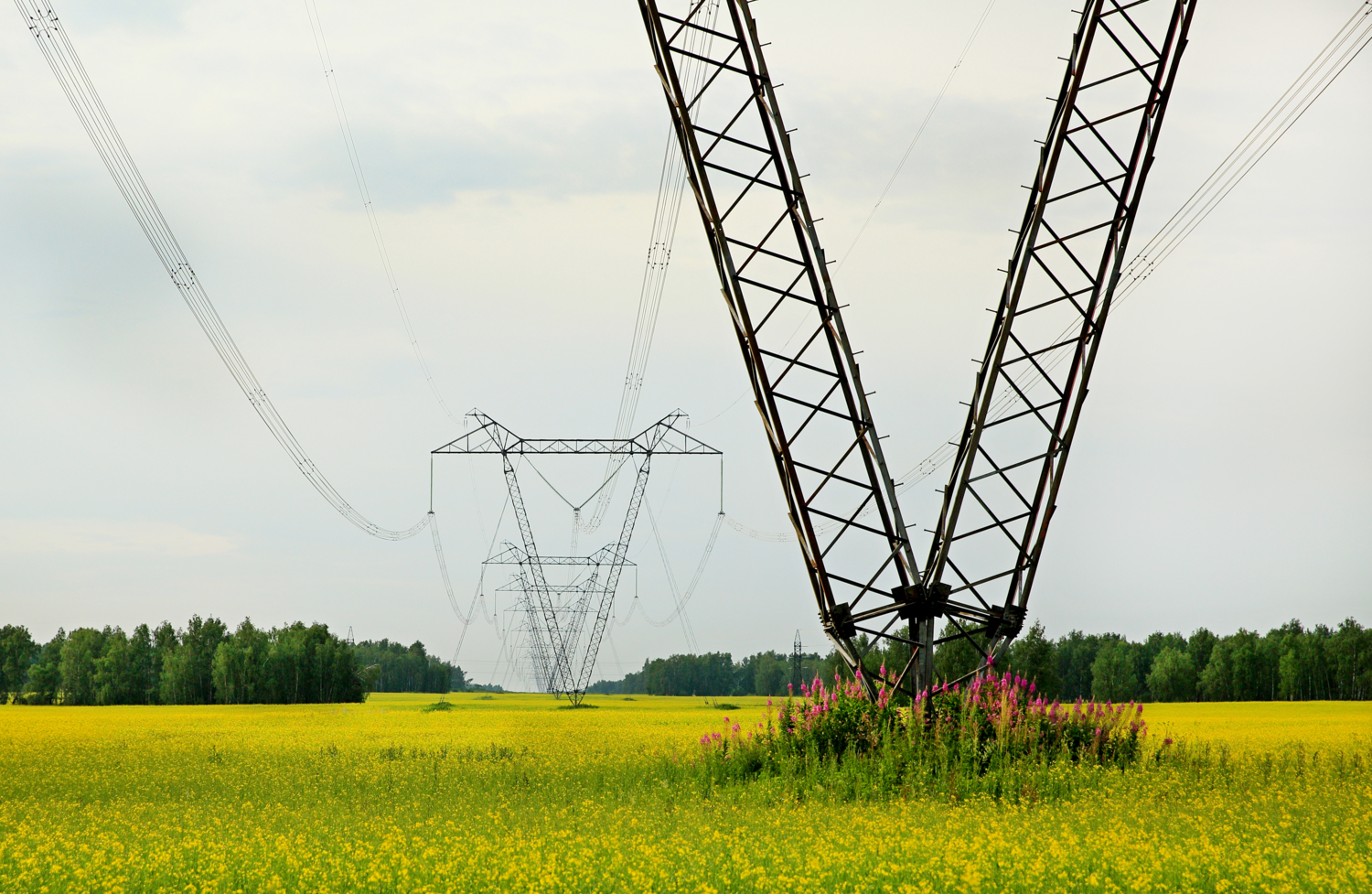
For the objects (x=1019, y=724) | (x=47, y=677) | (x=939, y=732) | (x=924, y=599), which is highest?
(x=924, y=599)

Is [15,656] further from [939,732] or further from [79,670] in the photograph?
[939,732]

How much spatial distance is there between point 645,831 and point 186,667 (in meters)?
118

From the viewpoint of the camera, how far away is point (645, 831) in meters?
11.7

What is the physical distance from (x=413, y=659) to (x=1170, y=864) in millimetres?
186739

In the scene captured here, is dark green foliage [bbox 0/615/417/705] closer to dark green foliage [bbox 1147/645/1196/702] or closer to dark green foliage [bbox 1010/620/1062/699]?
dark green foliage [bbox 1010/620/1062/699]

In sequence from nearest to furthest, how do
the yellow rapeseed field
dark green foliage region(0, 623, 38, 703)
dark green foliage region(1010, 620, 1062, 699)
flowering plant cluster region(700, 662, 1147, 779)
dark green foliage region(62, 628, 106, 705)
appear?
1. the yellow rapeseed field
2. flowering plant cluster region(700, 662, 1147, 779)
3. dark green foliage region(1010, 620, 1062, 699)
4. dark green foliage region(62, 628, 106, 705)
5. dark green foliage region(0, 623, 38, 703)

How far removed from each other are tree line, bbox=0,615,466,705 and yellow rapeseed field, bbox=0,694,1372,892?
93.1 m

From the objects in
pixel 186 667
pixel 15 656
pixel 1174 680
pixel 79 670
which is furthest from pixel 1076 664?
pixel 15 656

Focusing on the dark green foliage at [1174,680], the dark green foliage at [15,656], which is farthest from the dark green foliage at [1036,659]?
the dark green foliage at [15,656]

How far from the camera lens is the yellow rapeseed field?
8.92 meters

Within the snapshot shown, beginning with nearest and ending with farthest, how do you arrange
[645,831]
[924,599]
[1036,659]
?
[645,831]
[924,599]
[1036,659]

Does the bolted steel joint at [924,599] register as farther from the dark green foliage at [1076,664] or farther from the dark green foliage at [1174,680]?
the dark green foliage at [1076,664]

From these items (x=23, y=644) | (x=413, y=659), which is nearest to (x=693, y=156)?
(x=23, y=644)

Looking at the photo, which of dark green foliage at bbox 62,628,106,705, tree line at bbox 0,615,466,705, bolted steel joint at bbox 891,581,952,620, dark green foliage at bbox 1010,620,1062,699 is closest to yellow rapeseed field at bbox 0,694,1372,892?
bolted steel joint at bbox 891,581,952,620
